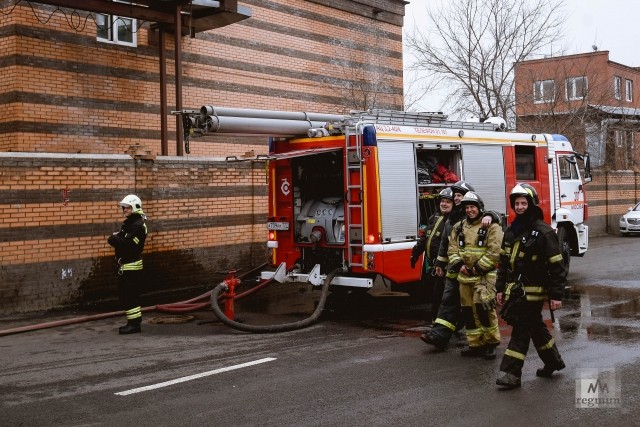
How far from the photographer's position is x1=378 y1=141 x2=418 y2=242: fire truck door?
1077cm

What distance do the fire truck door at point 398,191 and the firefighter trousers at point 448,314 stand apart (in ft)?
7.39

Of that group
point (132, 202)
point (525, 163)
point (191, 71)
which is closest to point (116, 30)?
point (191, 71)

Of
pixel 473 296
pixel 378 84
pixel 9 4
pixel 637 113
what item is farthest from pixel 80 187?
pixel 637 113

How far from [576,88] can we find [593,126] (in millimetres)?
1813

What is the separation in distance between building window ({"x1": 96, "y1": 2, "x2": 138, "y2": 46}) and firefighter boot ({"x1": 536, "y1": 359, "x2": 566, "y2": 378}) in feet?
36.4

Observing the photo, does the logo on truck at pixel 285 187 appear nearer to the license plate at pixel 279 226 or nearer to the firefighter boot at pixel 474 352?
the license plate at pixel 279 226

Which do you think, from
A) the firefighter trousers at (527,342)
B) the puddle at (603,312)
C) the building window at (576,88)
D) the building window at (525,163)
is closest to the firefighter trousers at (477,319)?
the firefighter trousers at (527,342)

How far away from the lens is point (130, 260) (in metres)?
10.1

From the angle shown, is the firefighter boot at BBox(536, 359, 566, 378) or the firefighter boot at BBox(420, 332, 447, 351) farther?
the firefighter boot at BBox(420, 332, 447, 351)

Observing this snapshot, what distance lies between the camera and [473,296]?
8133 mm

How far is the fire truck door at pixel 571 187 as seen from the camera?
1520 centimetres

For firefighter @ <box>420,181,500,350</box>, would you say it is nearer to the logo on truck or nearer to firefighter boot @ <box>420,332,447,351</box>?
firefighter boot @ <box>420,332,447,351</box>

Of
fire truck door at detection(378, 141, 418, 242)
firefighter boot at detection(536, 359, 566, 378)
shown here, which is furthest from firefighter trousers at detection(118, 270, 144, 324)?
firefighter boot at detection(536, 359, 566, 378)

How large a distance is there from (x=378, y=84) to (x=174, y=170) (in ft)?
30.6
